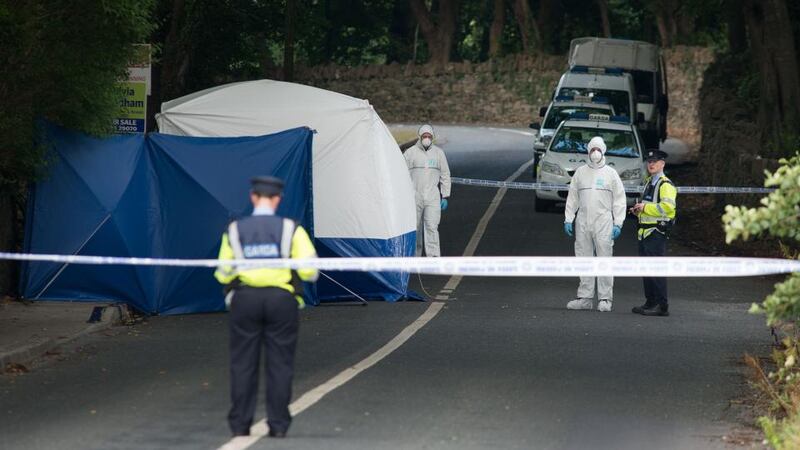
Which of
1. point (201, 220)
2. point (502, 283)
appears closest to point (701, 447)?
point (201, 220)

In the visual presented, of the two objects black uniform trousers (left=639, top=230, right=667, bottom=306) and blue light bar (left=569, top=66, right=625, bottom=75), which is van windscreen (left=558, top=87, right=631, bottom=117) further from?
black uniform trousers (left=639, top=230, right=667, bottom=306)

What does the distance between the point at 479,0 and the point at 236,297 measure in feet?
201

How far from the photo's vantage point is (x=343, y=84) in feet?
199

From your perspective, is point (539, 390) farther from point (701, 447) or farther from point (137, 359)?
point (137, 359)

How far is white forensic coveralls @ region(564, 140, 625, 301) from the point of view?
17062mm

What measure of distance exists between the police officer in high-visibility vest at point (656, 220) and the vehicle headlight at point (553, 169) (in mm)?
10288

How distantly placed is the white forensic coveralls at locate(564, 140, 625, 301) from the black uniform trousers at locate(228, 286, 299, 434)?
791cm

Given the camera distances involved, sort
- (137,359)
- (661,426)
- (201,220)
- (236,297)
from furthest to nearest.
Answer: (201,220) → (137,359) → (661,426) → (236,297)

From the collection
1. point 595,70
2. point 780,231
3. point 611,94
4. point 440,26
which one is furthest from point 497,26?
point 780,231

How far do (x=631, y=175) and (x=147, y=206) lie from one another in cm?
1179

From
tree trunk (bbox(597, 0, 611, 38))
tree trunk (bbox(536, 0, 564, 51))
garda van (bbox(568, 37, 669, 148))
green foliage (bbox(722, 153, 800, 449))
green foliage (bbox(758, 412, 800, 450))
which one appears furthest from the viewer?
tree trunk (bbox(536, 0, 564, 51))

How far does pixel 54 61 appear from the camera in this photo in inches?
607

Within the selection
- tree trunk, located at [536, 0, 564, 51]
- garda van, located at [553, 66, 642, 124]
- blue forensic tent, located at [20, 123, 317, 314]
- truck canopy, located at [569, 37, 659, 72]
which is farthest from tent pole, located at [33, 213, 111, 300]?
tree trunk, located at [536, 0, 564, 51]

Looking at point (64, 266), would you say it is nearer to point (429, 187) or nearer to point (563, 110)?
point (429, 187)
